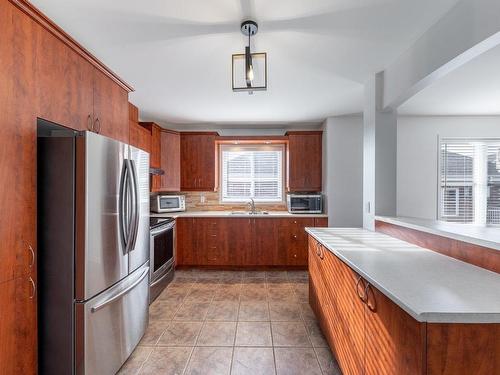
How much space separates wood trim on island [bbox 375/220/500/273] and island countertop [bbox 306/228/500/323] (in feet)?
0.12

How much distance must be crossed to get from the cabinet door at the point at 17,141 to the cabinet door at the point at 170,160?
2.62 meters

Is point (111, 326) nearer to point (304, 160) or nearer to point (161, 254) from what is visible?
point (161, 254)

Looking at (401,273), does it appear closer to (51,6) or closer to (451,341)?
(451,341)

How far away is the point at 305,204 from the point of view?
422 centimetres

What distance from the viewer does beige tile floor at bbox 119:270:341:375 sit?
1894 millimetres

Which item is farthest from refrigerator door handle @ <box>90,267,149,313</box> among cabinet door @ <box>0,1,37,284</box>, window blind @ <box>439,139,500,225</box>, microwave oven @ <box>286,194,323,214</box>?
window blind @ <box>439,139,500,225</box>

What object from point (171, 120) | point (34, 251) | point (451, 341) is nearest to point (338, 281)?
point (451, 341)

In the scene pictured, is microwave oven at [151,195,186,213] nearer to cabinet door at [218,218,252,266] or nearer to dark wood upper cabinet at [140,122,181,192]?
dark wood upper cabinet at [140,122,181,192]

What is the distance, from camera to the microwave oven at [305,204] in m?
4.20

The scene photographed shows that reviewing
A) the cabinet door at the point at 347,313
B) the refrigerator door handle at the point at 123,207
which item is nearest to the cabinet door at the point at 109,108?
the refrigerator door handle at the point at 123,207

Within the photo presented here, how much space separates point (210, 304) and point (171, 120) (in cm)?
296

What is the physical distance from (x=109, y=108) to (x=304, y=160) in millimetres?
3051

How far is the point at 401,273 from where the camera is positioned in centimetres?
128

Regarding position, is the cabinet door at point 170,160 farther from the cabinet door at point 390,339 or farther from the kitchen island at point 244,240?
the cabinet door at point 390,339
